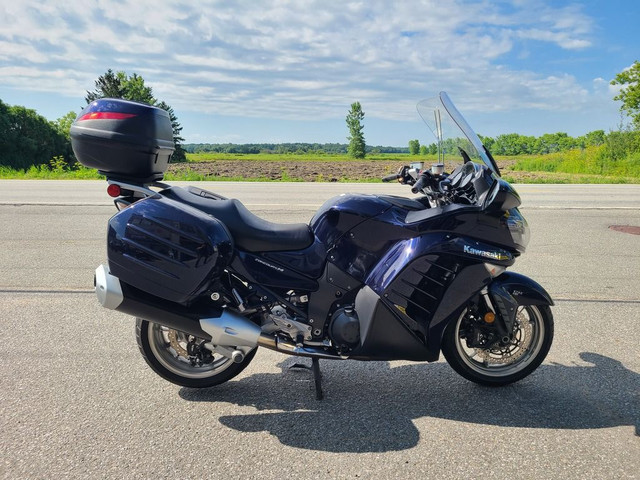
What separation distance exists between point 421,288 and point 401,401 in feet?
2.49

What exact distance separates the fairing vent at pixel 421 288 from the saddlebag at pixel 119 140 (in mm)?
1733

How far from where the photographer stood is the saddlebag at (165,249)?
309 cm

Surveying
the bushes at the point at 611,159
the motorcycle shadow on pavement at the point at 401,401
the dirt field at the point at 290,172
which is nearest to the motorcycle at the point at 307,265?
the motorcycle shadow on pavement at the point at 401,401

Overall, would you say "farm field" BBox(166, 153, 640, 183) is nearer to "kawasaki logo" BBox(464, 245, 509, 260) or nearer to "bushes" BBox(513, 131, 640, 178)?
"kawasaki logo" BBox(464, 245, 509, 260)

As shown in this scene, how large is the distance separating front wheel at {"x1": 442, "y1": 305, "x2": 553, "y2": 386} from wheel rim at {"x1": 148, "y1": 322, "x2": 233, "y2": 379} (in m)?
1.50

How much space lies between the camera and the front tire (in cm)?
344

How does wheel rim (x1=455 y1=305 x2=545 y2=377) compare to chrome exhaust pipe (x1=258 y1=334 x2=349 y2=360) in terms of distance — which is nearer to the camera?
chrome exhaust pipe (x1=258 y1=334 x2=349 y2=360)

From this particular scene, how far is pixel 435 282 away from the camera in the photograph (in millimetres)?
3303

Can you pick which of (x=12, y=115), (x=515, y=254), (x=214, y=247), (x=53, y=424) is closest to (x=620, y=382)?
(x=515, y=254)

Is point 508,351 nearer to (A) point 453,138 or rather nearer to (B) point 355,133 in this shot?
(A) point 453,138

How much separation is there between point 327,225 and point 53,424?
197cm

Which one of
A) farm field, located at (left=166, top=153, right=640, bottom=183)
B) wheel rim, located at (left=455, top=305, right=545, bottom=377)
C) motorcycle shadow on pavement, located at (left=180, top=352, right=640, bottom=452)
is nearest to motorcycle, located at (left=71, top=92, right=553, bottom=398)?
wheel rim, located at (left=455, top=305, right=545, bottom=377)

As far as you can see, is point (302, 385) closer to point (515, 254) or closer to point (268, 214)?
point (515, 254)

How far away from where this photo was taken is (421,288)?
129 inches
